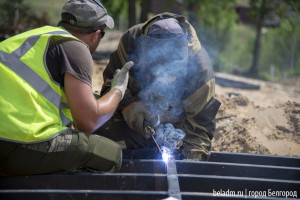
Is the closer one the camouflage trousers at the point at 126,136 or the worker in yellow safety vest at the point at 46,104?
the worker in yellow safety vest at the point at 46,104

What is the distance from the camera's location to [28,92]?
224 centimetres

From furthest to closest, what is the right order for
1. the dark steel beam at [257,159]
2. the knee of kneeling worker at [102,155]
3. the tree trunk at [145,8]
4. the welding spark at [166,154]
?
the tree trunk at [145,8], the dark steel beam at [257,159], the welding spark at [166,154], the knee of kneeling worker at [102,155]

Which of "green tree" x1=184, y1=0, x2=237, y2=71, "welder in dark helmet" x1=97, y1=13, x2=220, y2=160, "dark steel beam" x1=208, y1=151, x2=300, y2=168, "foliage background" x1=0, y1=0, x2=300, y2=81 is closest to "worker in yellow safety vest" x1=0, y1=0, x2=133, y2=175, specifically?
"welder in dark helmet" x1=97, y1=13, x2=220, y2=160

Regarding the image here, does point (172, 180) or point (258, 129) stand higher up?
point (172, 180)

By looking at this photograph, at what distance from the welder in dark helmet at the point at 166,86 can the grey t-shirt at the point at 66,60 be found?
3.32ft

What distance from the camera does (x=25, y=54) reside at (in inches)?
90.2

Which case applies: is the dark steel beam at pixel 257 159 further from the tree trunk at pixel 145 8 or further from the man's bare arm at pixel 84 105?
the tree trunk at pixel 145 8

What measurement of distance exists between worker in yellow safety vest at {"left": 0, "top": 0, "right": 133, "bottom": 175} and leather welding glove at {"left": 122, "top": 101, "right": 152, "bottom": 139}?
34.4 inches

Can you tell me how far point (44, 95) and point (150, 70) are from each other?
141cm

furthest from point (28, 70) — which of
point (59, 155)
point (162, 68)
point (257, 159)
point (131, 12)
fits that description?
point (131, 12)

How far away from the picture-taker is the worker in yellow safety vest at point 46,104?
2.25 meters

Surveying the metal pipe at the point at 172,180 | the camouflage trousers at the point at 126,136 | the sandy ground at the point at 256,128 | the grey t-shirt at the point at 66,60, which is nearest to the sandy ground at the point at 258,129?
the sandy ground at the point at 256,128

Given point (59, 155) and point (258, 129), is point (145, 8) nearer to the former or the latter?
point (258, 129)

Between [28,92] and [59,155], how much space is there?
18.5 inches
